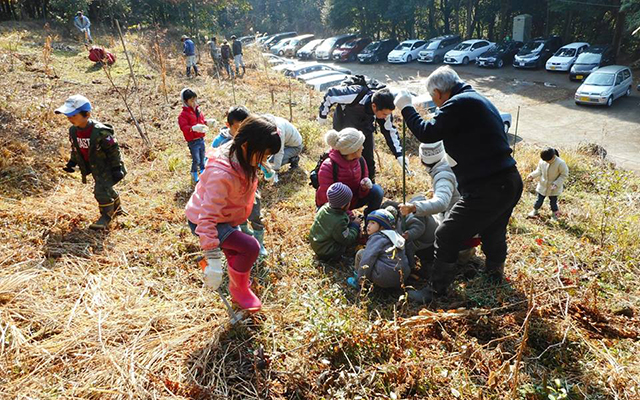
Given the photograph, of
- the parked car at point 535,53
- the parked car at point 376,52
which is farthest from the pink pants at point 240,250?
the parked car at point 376,52

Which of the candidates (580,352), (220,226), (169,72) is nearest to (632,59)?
(169,72)

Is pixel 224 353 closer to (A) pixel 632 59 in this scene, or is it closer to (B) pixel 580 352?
(B) pixel 580 352

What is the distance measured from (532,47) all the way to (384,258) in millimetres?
22007

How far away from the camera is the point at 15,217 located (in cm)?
410

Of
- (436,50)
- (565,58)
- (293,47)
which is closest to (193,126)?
(565,58)

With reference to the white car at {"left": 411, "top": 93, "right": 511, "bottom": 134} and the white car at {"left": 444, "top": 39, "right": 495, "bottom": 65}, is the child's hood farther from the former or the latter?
the white car at {"left": 444, "top": 39, "right": 495, "bottom": 65}

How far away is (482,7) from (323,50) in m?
11.5

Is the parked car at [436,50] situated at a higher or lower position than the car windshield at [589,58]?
higher

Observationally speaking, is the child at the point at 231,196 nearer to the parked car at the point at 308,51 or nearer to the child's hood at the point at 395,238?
the child's hood at the point at 395,238

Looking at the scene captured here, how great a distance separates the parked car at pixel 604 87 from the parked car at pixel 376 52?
13725 mm

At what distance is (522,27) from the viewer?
931 inches

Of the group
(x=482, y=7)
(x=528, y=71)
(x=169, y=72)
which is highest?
(x=482, y=7)

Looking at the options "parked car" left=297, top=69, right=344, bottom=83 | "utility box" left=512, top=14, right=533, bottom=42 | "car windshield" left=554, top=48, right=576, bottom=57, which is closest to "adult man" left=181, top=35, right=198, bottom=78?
"parked car" left=297, top=69, right=344, bottom=83

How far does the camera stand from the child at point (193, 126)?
5355 mm
